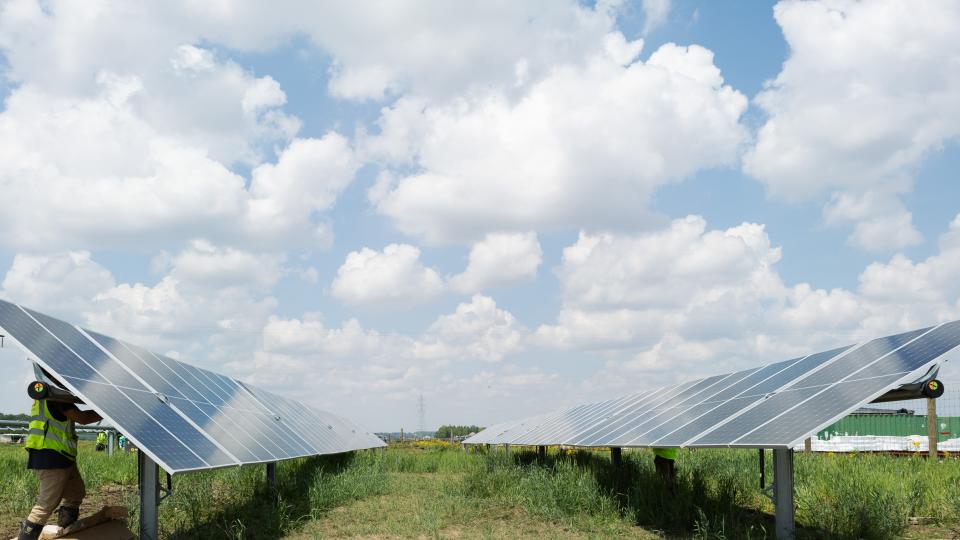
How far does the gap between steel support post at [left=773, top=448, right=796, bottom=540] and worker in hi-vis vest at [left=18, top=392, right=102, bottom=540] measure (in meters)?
7.13

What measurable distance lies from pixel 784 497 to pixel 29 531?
7.63 metres

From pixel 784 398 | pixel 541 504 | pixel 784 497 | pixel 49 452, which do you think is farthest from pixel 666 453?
pixel 49 452

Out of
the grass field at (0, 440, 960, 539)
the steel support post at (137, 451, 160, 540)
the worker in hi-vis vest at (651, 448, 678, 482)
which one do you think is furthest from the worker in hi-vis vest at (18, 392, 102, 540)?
the worker in hi-vis vest at (651, 448, 678, 482)

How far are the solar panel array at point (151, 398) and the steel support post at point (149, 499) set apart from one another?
43 cm

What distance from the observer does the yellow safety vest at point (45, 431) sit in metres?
7.91

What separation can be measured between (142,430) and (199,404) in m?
3.50

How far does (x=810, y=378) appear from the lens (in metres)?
9.31

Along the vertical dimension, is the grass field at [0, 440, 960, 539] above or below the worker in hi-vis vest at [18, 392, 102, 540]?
below

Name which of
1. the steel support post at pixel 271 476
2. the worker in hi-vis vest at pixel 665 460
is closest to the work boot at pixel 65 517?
the steel support post at pixel 271 476

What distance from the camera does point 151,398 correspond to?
29.6ft

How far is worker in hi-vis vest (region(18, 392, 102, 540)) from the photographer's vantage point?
7.79 metres

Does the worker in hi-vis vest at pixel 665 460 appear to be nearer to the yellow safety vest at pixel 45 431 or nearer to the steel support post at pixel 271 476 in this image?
the steel support post at pixel 271 476

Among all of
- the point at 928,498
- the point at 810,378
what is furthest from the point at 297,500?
the point at 928,498

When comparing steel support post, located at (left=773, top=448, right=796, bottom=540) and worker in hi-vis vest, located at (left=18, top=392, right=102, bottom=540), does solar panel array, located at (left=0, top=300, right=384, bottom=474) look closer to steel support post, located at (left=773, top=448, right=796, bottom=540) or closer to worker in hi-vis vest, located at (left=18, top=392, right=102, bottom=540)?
worker in hi-vis vest, located at (left=18, top=392, right=102, bottom=540)
